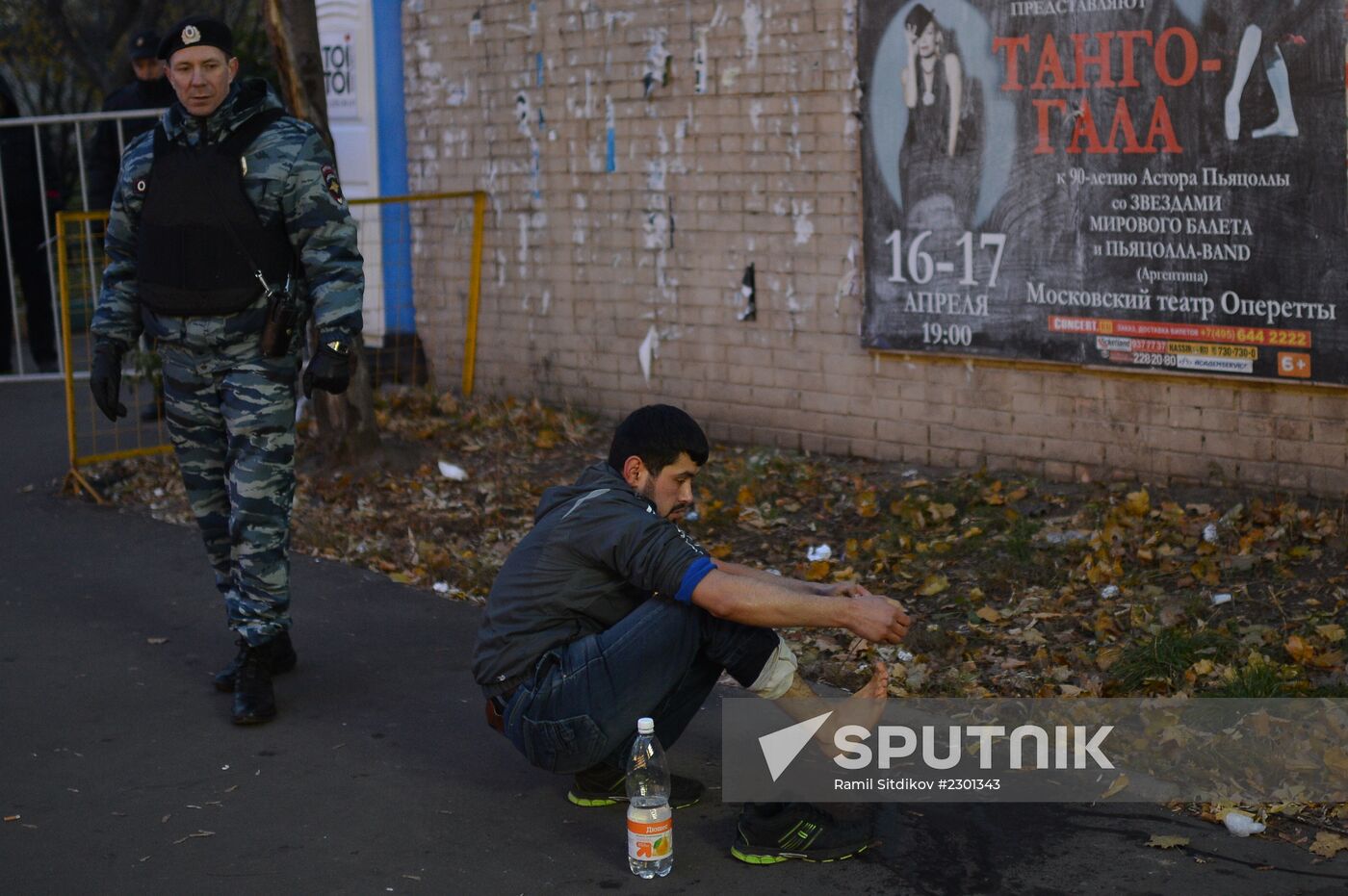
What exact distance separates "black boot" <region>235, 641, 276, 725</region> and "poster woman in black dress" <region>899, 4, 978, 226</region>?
3.97 meters

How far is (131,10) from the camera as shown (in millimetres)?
15414

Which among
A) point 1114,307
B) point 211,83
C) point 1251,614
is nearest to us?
point 211,83

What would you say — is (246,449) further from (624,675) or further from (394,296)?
(394,296)

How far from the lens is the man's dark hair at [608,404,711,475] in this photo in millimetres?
4344

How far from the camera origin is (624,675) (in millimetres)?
4250

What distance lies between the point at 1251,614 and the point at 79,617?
4.55m

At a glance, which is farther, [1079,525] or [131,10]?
[131,10]

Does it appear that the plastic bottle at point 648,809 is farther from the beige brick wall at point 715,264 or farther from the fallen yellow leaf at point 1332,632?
the beige brick wall at point 715,264

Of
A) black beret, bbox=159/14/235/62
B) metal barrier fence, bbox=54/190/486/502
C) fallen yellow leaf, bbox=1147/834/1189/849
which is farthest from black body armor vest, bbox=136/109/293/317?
metal barrier fence, bbox=54/190/486/502

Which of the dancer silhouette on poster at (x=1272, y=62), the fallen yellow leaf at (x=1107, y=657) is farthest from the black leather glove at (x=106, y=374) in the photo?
the dancer silhouette on poster at (x=1272, y=62)

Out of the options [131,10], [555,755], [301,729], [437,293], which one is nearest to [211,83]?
[301,729]

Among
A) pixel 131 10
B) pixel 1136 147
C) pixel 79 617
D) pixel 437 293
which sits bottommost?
pixel 79 617

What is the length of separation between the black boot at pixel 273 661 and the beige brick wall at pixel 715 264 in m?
3.50

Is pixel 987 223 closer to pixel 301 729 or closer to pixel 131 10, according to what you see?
pixel 301 729
